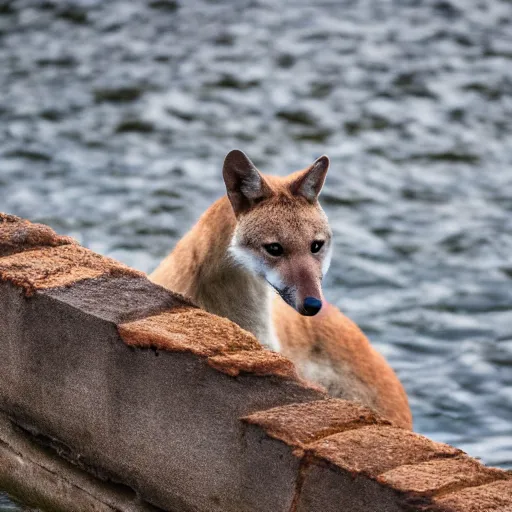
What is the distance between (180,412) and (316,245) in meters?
1.28

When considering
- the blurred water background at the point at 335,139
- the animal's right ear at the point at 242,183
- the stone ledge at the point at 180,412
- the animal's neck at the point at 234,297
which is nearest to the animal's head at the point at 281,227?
the animal's right ear at the point at 242,183

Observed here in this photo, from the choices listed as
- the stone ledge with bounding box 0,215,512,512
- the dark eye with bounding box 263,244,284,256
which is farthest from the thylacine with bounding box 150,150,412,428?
the stone ledge with bounding box 0,215,512,512

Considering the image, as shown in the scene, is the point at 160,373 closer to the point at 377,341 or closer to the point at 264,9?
A: the point at 377,341

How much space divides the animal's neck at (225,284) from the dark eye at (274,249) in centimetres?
18

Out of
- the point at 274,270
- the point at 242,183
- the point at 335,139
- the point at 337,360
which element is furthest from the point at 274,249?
the point at 335,139

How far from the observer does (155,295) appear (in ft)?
12.7

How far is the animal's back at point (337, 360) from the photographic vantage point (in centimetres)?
511

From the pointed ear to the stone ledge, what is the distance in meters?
0.95

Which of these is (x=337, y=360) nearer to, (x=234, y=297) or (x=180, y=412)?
(x=234, y=297)

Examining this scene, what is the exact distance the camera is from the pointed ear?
4.63m

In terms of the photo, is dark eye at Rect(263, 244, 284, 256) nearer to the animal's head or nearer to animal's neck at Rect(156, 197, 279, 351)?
the animal's head

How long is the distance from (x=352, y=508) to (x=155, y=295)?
1.12 metres

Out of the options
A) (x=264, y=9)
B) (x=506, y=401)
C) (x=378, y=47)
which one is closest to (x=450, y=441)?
(x=506, y=401)

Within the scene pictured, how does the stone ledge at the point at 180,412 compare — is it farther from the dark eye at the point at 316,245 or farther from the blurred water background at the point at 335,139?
the blurred water background at the point at 335,139
